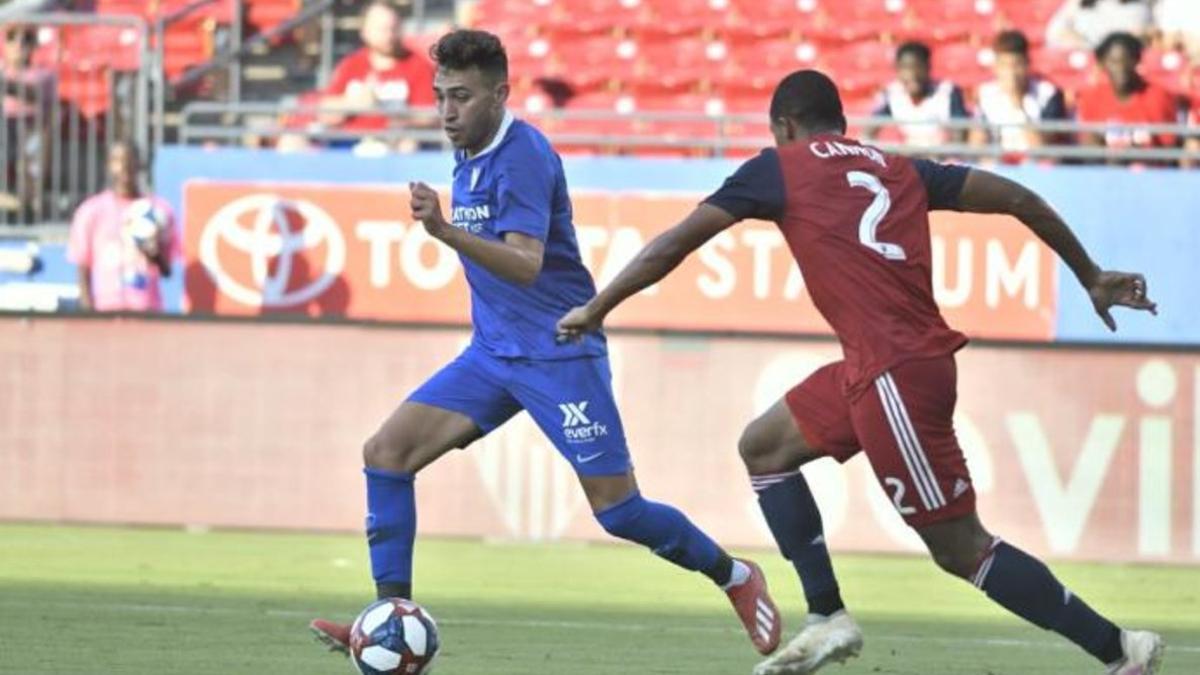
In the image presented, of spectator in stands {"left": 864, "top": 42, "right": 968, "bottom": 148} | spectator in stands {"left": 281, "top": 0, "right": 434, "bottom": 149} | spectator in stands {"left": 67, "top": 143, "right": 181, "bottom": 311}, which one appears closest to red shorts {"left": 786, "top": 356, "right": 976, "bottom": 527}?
spectator in stands {"left": 864, "top": 42, "right": 968, "bottom": 148}

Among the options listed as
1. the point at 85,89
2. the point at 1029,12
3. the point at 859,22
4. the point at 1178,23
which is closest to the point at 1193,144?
the point at 1178,23

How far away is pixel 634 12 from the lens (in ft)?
67.8

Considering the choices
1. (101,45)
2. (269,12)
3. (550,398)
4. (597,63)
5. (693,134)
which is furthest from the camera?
(269,12)

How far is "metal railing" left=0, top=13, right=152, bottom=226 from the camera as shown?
18.9m

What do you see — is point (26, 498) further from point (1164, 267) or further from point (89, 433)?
A: point (1164, 267)

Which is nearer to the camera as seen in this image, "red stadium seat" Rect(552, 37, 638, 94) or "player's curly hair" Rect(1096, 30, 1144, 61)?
"player's curly hair" Rect(1096, 30, 1144, 61)

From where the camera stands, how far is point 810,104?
28.8 feet

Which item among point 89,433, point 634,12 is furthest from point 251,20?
point 89,433

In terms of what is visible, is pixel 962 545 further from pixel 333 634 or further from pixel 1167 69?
pixel 1167 69

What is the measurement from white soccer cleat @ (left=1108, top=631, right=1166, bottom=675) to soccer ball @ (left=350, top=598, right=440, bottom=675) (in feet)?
7.11

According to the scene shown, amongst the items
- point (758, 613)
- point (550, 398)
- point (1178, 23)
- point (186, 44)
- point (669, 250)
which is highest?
point (1178, 23)

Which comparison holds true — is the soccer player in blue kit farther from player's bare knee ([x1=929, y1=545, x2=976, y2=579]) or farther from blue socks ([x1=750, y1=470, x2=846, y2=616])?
player's bare knee ([x1=929, y1=545, x2=976, y2=579])

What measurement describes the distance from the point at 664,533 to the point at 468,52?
1.81 metres

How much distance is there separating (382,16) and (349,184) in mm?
1780
